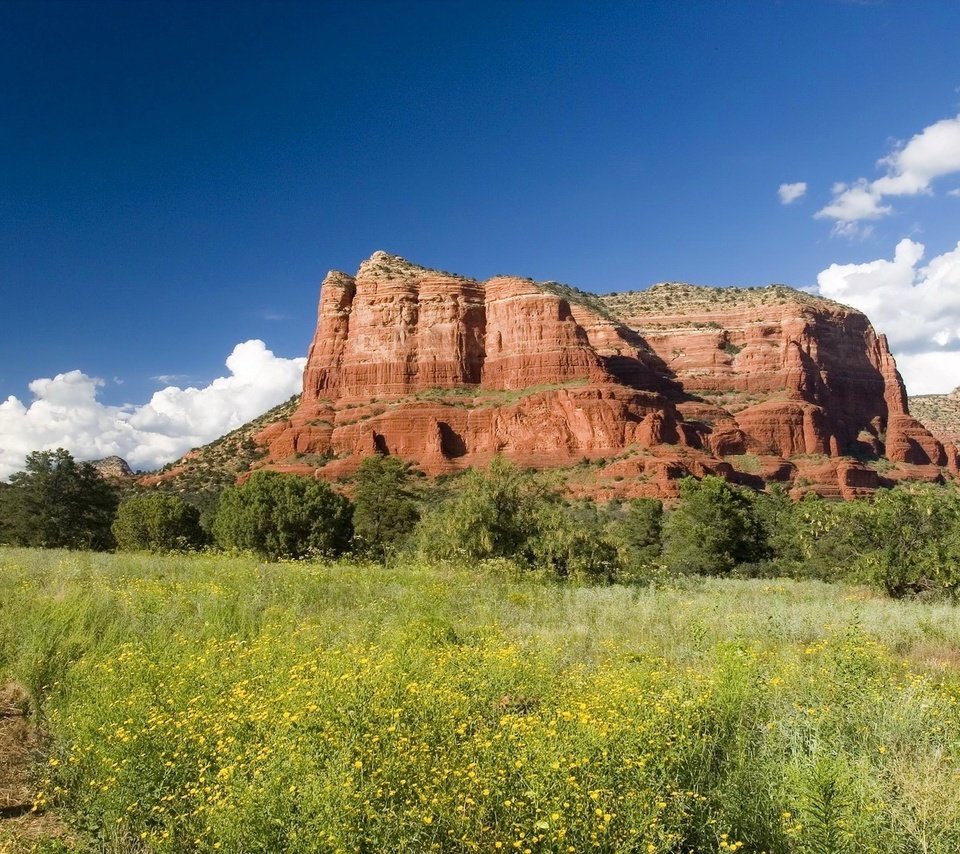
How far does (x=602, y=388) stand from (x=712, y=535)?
165 feet

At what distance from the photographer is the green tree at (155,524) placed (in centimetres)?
3688

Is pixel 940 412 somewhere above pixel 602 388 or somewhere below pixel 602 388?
above

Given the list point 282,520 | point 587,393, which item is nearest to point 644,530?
point 282,520

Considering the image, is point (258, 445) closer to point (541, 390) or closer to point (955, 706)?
point (541, 390)

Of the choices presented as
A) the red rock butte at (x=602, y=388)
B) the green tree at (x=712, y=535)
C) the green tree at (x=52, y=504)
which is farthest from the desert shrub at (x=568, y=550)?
the red rock butte at (x=602, y=388)

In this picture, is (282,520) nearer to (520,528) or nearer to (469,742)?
(520,528)

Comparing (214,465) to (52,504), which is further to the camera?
(214,465)

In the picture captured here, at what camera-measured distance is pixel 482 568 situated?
16812mm

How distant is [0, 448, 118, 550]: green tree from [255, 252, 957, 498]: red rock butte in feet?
132

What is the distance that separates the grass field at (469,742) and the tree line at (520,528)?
10062 mm

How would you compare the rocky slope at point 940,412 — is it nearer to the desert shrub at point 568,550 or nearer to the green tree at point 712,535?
the green tree at point 712,535

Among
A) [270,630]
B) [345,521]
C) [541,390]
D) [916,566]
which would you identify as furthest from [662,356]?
[270,630]

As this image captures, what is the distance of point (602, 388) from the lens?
8331 cm

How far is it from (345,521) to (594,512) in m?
29.9
